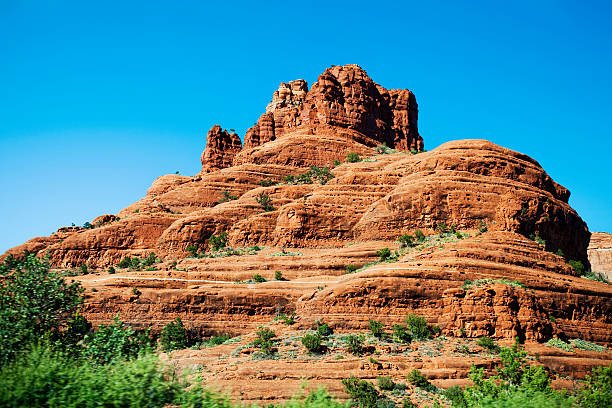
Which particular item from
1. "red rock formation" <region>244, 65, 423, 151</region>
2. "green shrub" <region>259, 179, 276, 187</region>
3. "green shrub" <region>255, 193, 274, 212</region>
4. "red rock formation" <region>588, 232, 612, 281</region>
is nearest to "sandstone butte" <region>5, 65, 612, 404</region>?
"green shrub" <region>259, 179, 276, 187</region>

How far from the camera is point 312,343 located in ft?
109

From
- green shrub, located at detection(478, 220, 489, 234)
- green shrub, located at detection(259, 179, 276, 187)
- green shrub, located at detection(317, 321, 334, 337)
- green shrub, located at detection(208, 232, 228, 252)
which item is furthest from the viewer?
green shrub, located at detection(259, 179, 276, 187)

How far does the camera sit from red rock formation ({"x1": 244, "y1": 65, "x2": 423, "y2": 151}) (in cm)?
8700

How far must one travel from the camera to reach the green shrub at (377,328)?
3490 cm

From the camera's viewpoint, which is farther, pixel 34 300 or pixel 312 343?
pixel 312 343

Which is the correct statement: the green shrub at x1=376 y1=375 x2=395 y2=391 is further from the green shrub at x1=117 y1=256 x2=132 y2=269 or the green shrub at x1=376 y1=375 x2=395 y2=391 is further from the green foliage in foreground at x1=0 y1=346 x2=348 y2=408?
the green shrub at x1=117 y1=256 x2=132 y2=269

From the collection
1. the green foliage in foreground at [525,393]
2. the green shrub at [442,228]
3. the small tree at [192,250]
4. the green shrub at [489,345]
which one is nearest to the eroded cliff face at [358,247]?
the green shrub at [442,228]

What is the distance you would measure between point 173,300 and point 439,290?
20.9 metres

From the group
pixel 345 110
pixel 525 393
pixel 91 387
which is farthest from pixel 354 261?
pixel 345 110

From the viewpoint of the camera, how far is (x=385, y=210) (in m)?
50.9

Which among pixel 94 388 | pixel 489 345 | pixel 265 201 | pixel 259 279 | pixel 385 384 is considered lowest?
pixel 385 384

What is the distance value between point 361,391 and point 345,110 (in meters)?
64.3

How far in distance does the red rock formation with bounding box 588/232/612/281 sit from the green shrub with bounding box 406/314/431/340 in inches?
2719

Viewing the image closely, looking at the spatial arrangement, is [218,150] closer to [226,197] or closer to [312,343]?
[226,197]
